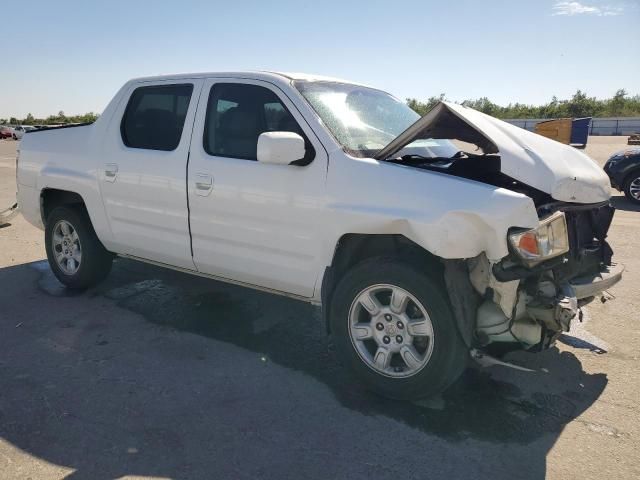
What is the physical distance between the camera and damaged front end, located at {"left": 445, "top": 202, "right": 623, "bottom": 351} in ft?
9.14

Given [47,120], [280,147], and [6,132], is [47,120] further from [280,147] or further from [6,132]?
[280,147]

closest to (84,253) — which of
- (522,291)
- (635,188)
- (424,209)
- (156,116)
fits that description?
(156,116)

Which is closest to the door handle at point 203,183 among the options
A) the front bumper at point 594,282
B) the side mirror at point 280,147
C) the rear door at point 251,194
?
the rear door at point 251,194

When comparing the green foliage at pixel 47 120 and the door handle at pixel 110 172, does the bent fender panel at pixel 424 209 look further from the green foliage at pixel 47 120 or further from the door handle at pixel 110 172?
the green foliage at pixel 47 120

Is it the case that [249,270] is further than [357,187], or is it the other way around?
[249,270]

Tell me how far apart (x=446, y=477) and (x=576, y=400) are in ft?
3.91

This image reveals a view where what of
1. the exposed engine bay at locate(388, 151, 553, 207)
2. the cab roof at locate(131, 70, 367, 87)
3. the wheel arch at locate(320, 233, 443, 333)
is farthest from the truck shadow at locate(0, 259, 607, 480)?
the cab roof at locate(131, 70, 367, 87)

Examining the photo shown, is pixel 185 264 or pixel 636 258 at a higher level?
→ pixel 185 264

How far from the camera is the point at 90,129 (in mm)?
4734

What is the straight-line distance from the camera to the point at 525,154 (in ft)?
9.96

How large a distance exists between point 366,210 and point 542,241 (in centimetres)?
97

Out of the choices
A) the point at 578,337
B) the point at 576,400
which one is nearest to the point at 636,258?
the point at 578,337

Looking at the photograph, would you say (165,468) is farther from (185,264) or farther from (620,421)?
(620,421)

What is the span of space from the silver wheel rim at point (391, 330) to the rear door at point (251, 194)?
0.43m
